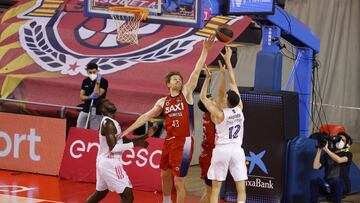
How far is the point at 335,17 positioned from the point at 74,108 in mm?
9042

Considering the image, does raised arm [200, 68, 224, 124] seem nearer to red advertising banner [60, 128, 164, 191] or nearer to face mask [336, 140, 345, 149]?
face mask [336, 140, 345, 149]

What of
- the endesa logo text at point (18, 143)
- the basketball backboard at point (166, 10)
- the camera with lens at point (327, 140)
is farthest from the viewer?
the endesa logo text at point (18, 143)

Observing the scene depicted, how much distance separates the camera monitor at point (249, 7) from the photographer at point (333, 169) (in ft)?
7.22

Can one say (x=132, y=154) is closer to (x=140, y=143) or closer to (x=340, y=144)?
(x=140, y=143)

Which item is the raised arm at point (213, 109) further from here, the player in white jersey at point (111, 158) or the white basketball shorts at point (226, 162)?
the player in white jersey at point (111, 158)

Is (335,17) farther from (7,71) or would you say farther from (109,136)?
A: (109,136)

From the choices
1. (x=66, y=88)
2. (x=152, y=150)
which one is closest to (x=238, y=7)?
(x=152, y=150)

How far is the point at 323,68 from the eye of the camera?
68.6ft

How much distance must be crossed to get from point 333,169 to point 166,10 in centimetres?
388

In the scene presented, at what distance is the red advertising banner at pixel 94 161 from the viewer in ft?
42.7

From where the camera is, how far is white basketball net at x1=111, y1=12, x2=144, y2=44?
13922 mm

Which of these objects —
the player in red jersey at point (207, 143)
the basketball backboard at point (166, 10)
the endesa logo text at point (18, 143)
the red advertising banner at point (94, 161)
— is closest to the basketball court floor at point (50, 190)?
the red advertising banner at point (94, 161)

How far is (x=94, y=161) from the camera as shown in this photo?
13.6 meters

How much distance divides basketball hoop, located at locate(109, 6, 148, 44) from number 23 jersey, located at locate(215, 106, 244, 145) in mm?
3521
